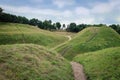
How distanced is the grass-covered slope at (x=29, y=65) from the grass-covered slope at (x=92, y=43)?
2004cm

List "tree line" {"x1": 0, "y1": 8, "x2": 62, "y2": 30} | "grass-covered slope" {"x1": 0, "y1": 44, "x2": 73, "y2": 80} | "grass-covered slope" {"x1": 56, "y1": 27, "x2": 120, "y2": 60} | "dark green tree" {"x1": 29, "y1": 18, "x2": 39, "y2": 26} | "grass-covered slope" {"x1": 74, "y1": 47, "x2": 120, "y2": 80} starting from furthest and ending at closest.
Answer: "dark green tree" {"x1": 29, "y1": 18, "x2": 39, "y2": 26}, "tree line" {"x1": 0, "y1": 8, "x2": 62, "y2": 30}, "grass-covered slope" {"x1": 56, "y1": 27, "x2": 120, "y2": 60}, "grass-covered slope" {"x1": 74, "y1": 47, "x2": 120, "y2": 80}, "grass-covered slope" {"x1": 0, "y1": 44, "x2": 73, "y2": 80}

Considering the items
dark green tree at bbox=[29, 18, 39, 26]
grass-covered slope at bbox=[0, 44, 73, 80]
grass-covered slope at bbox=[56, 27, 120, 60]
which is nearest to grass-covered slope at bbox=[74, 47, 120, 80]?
grass-covered slope at bbox=[0, 44, 73, 80]

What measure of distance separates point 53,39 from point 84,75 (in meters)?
57.6

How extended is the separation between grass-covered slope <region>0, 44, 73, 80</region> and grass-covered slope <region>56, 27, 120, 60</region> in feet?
65.8

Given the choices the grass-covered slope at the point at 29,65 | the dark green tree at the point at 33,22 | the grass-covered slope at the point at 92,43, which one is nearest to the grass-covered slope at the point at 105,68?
the grass-covered slope at the point at 29,65

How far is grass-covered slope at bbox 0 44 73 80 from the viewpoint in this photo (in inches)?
1099

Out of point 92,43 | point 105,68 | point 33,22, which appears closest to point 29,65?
point 105,68

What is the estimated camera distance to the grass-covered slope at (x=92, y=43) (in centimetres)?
6059

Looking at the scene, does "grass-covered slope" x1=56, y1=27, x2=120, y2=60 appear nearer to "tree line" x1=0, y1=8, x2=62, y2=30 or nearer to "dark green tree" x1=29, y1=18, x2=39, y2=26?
"tree line" x1=0, y1=8, x2=62, y2=30

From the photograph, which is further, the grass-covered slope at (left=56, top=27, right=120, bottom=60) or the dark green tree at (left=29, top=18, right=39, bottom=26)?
the dark green tree at (left=29, top=18, right=39, bottom=26)

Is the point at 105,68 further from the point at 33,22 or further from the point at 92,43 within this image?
the point at 33,22

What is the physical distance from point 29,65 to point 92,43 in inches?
1540

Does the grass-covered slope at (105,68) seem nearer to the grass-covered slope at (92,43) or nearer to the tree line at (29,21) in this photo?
the grass-covered slope at (92,43)

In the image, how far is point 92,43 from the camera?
66.9 meters
